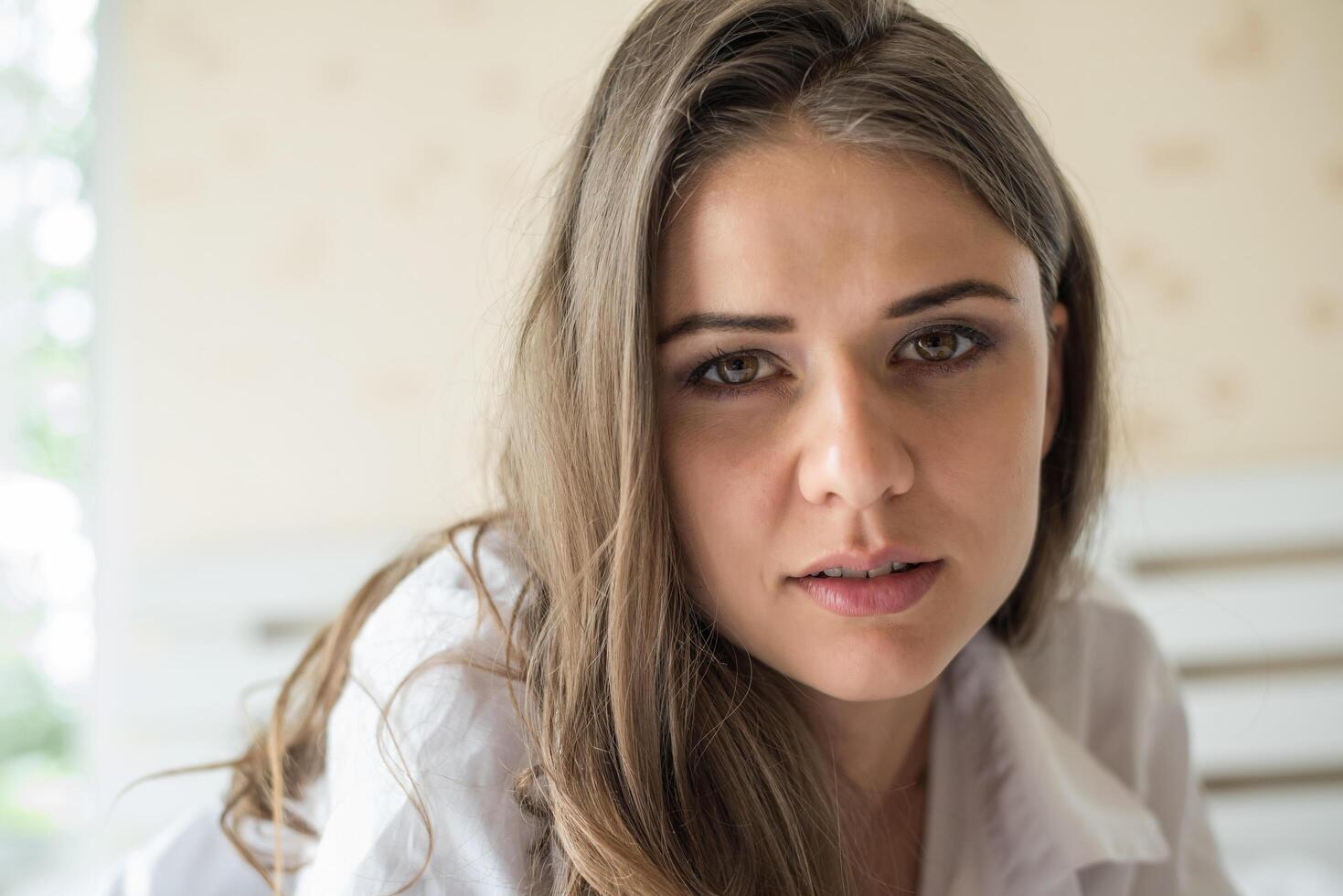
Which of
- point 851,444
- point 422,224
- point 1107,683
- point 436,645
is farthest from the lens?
point 422,224

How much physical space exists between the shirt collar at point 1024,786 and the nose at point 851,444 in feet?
1.48

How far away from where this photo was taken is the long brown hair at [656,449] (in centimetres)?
79

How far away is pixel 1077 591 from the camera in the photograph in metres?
1.21

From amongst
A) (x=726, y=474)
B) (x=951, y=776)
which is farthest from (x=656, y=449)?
(x=951, y=776)

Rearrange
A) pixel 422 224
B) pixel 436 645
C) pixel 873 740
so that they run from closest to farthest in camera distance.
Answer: pixel 436 645 < pixel 873 740 < pixel 422 224

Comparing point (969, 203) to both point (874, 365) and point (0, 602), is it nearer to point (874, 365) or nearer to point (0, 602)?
point (874, 365)

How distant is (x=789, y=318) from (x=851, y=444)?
10 cm

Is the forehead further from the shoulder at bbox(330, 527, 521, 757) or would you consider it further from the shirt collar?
the shirt collar

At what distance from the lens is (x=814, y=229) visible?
2.47ft

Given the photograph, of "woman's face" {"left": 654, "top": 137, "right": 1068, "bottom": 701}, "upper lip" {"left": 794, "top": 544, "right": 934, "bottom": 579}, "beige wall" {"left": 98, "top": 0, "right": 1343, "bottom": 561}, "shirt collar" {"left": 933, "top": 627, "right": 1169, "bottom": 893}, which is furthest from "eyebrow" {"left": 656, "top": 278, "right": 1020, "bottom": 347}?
"beige wall" {"left": 98, "top": 0, "right": 1343, "bottom": 561}

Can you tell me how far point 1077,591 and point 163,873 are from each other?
0.95 metres

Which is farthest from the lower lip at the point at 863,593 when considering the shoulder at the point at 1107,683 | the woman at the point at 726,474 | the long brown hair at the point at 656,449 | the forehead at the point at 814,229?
the shoulder at the point at 1107,683

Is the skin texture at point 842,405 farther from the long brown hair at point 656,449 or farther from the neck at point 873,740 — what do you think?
the neck at point 873,740

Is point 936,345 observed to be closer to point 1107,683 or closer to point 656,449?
point 656,449
